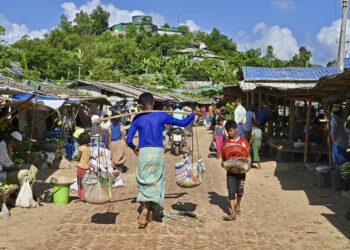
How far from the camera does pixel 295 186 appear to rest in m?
9.80

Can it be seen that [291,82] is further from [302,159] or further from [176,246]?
[176,246]

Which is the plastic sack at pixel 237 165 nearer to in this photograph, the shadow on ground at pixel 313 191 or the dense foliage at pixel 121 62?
the shadow on ground at pixel 313 191

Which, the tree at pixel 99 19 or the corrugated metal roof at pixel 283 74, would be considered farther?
the tree at pixel 99 19

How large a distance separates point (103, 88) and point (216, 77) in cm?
2894

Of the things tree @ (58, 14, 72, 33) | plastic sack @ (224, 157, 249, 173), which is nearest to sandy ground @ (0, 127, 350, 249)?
plastic sack @ (224, 157, 249, 173)

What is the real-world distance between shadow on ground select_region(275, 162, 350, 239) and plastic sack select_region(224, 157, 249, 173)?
1.78 metres

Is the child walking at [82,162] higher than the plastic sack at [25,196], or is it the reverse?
the child walking at [82,162]

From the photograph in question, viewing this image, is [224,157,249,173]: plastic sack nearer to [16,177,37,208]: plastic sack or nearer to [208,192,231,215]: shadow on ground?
[208,192,231,215]: shadow on ground

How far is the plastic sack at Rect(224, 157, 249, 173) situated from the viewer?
6188 millimetres

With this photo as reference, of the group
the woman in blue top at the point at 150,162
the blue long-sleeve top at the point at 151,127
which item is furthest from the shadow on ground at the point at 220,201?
the blue long-sleeve top at the point at 151,127

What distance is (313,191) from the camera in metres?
9.05

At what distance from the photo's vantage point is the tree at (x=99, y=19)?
408ft

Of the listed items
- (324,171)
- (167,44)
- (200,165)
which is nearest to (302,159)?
(324,171)

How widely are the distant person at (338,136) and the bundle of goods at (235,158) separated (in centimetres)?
430
